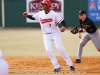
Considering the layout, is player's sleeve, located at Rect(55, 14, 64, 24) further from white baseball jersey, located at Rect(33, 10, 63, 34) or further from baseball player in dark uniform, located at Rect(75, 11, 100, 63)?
baseball player in dark uniform, located at Rect(75, 11, 100, 63)

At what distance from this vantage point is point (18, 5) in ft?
80.4

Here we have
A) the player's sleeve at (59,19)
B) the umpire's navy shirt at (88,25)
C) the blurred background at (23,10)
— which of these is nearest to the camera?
the player's sleeve at (59,19)

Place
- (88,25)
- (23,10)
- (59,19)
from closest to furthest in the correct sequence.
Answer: (59,19) < (88,25) < (23,10)

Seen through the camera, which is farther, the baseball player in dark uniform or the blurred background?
the blurred background

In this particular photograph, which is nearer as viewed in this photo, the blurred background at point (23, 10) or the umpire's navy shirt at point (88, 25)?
the umpire's navy shirt at point (88, 25)

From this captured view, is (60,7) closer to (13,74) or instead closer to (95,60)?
(95,60)

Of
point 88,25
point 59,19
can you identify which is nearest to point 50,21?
point 59,19

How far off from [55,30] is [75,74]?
0.94 m

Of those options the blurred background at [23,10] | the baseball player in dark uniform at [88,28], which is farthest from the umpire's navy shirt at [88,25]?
the blurred background at [23,10]

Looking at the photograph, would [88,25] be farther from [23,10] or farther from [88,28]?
[23,10]

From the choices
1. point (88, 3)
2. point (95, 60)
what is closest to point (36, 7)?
point (88, 3)

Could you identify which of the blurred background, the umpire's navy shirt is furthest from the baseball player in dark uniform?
the blurred background

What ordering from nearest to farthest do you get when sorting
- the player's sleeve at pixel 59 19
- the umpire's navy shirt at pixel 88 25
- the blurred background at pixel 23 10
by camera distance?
the player's sleeve at pixel 59 19, the umpire's navy shirt at pixel 88 25, the blurred background at pixel 23 10

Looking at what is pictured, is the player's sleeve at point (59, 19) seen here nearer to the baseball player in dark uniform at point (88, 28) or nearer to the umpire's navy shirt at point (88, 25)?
the baseball player in dark uniform at point (88, 28)
